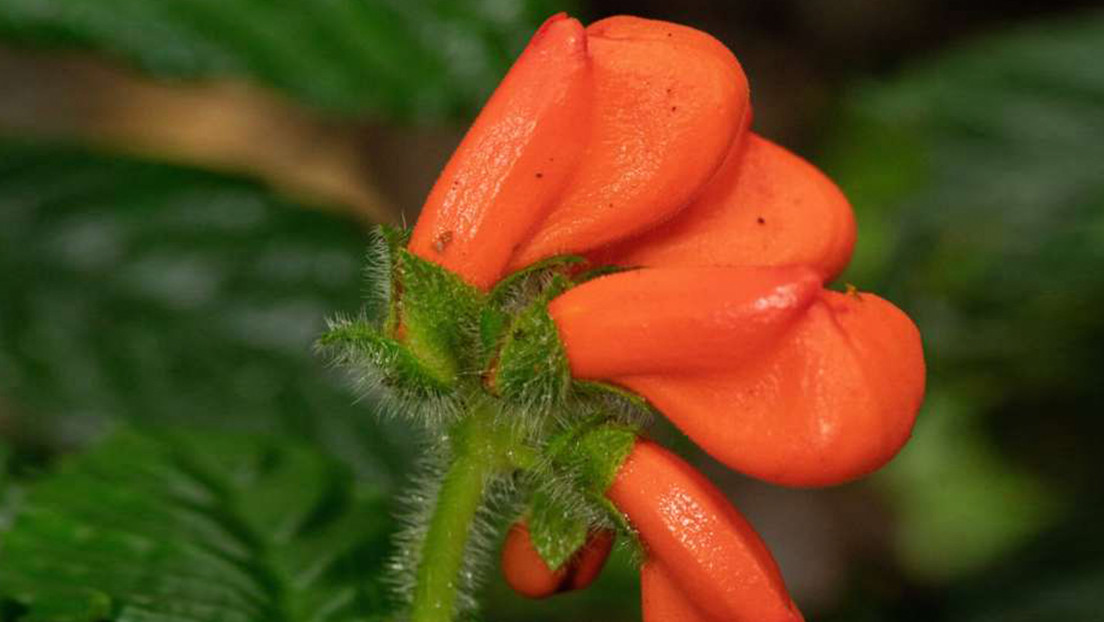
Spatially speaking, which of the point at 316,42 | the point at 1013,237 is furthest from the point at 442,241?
the point at 1013,237

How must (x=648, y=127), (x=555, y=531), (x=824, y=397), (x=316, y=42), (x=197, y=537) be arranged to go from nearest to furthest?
(x=824, y=397), (x=648, y=127), (x=555, y=531), (x=197, y=537), (x=316, y=42)

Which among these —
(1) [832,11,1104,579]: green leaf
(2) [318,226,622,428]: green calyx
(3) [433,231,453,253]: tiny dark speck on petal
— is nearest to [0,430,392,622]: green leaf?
(2) [318,226,622,428]: green calyx

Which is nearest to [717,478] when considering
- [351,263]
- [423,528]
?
[351,263]

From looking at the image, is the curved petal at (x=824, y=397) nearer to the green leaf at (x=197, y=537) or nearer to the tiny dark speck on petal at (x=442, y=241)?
the tiny dark speck on petal at (x=442, y=241)

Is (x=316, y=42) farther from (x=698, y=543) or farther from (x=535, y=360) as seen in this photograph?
(x=698, y=543)

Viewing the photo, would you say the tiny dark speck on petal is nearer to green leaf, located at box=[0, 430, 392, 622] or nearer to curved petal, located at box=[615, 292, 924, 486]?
curved petal, located at box=[615, 292, 924, 486]

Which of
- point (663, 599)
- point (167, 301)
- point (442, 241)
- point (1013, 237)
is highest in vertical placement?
point (442, 241)

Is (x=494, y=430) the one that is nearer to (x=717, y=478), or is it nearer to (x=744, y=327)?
(x=744, y=327)

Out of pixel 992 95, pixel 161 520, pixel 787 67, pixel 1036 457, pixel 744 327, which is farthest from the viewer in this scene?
pixel 787 67
